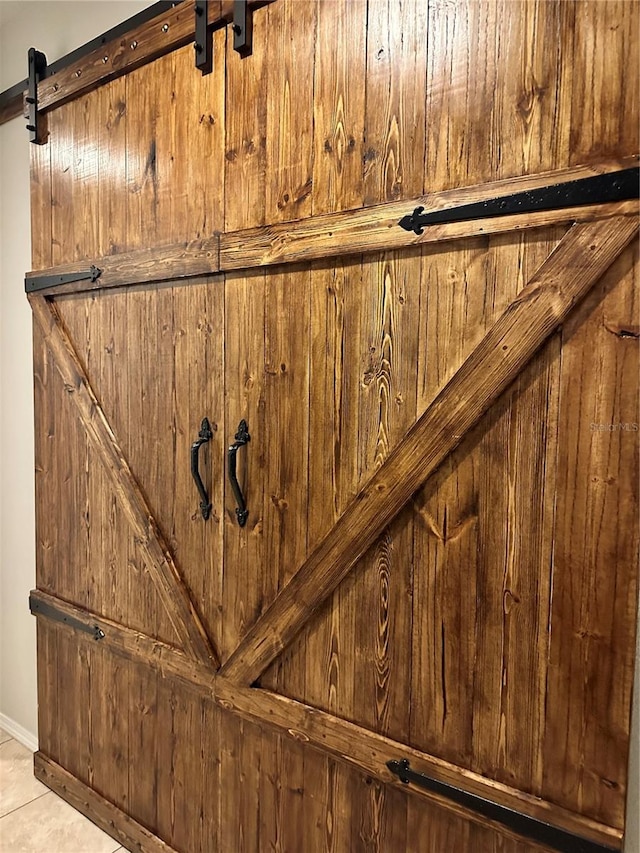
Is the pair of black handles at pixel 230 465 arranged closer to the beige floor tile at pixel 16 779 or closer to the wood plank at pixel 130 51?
the wood plank at pixel 130 51

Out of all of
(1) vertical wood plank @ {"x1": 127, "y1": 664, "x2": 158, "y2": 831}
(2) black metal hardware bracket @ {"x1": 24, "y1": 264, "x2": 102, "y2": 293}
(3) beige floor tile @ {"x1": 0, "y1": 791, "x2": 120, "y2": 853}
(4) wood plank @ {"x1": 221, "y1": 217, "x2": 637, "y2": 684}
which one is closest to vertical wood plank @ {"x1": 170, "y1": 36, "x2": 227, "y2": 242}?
(2) black metal hardware bracket @ {"x1": 24, "y1": 264, "x2": 102, "y2": 293}

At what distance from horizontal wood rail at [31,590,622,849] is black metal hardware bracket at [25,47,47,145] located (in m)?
1.68

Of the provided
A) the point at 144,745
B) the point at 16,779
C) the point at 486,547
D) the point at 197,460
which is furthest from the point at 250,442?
the point at 16,779

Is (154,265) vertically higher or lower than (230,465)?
higher

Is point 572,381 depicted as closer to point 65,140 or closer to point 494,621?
point 494,621

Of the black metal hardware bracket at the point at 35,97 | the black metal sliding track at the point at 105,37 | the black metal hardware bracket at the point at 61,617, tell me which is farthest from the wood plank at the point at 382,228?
the black metal hardware bracket at the point at 61,617

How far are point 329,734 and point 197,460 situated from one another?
0.79m

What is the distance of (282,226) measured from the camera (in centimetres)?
147

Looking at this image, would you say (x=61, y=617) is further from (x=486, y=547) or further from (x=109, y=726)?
(x=486, y=547)

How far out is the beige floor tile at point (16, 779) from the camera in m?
2.16

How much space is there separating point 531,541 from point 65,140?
194cm

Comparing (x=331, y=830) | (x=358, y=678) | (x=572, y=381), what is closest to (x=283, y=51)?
(x=572, y=381)

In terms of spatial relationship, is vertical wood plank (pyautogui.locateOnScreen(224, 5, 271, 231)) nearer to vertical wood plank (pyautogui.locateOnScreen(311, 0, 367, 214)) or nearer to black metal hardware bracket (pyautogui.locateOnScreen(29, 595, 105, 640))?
vertical wood plank (pyautogui.locateOnScreen(311, 0, 367, 214))

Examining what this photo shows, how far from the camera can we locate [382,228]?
1.31 meters
